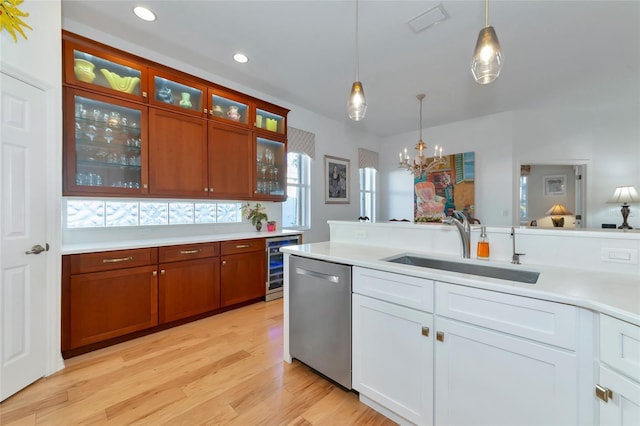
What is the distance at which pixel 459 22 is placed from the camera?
2.41 m

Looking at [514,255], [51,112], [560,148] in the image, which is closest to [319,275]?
[514,255]

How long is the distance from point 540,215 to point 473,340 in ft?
21.8

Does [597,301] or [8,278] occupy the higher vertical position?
[597,301]

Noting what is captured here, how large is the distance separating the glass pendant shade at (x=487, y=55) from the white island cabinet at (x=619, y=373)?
117 cm

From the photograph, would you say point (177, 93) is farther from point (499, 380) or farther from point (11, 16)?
point (499, 380)

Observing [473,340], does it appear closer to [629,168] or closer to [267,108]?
[267,108]

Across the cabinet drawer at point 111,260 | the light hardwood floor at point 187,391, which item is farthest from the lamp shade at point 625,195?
the cabinet drawer at point 111,260

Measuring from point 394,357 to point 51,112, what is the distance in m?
2.89

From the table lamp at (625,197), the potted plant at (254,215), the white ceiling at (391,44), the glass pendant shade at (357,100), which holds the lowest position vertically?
the potted plant at (254,215)

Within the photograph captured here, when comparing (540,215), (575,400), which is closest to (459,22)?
(575,400)

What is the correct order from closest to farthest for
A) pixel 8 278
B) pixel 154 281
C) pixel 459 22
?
1. pixel 8 278
2. pixel 459 22
3. pixel 154 281

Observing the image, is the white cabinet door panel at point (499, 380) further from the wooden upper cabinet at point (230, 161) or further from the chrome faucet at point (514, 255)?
the wooden upper cabinet at point (230, 161)

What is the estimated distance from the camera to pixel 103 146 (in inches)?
101

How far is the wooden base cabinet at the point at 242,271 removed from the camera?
10.2ft
